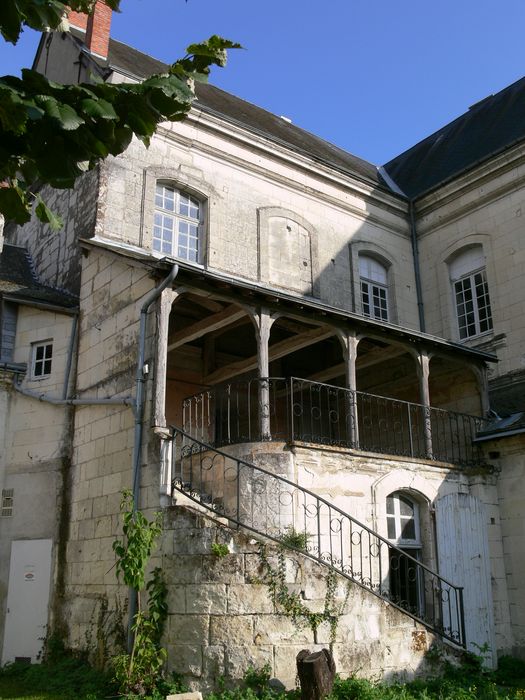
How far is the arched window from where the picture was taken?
32.0 ft

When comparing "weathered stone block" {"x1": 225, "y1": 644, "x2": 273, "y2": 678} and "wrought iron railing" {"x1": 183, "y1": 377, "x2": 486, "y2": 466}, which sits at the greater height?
"wrought iron railing" {"x1": 183, "y1": 377, "x2": 486, "y2": 466}

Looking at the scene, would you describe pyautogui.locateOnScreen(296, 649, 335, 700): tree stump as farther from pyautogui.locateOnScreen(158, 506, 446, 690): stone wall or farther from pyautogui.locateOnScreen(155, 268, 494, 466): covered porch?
pyautogui.locateOnScreen(155, 268, 494, 466): covered porch

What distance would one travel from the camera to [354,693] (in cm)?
676

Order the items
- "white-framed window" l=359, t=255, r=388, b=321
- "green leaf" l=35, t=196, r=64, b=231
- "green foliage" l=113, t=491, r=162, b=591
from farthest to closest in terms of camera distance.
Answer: "white-framed window" l=359, t=255, r=388, b=321 < "green foliage" l=113, t=491, r=162, b=591 < "green leaf" l=35, t=196, r=64, b=231

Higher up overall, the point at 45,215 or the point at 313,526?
the point at 45,215

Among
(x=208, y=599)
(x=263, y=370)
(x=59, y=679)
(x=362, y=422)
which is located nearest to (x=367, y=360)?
(x=362, y=422)

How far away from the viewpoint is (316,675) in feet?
21.0

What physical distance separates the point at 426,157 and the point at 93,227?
10.2 meters

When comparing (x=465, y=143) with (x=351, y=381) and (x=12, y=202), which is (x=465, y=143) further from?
(x=12, y=202)

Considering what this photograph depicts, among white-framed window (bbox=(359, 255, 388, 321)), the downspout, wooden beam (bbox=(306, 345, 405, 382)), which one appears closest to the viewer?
the downspout

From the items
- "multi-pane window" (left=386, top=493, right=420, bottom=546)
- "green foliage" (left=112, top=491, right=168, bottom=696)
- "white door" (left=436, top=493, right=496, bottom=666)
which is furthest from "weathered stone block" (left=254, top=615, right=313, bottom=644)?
"white door" (left=436, top=493, right=496, bottom=666)

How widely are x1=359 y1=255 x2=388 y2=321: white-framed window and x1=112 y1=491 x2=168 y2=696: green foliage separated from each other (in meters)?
9.15

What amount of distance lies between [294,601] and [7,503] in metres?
5.19

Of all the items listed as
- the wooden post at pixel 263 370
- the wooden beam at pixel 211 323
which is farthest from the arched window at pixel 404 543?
the wooden beam at pixel 211 323
